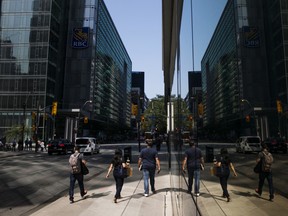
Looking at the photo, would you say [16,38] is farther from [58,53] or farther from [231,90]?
[231,90]

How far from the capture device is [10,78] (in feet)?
211

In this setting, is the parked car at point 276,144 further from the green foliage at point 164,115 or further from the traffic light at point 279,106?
the green foliage at point 164,115

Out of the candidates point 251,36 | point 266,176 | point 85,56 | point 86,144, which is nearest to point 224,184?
point 266,176

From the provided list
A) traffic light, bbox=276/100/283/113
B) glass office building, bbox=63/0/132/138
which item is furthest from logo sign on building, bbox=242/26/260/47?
glass office building, bbox=63/0/132/138

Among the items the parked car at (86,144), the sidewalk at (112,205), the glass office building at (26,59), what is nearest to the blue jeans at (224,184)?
the sidewalk at (112,205)

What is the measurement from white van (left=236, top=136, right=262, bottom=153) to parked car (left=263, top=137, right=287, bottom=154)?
43mm

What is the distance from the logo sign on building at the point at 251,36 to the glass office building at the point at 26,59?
64.2 metres

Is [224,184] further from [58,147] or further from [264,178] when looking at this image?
[58,147]

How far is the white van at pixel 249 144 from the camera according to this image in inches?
53.5

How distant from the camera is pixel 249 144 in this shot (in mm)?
1406

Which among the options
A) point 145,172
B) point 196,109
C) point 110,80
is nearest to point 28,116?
point 110,80

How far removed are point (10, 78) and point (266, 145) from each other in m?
70.4

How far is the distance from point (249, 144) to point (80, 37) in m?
78.8

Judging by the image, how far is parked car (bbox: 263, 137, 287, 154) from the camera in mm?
1180
